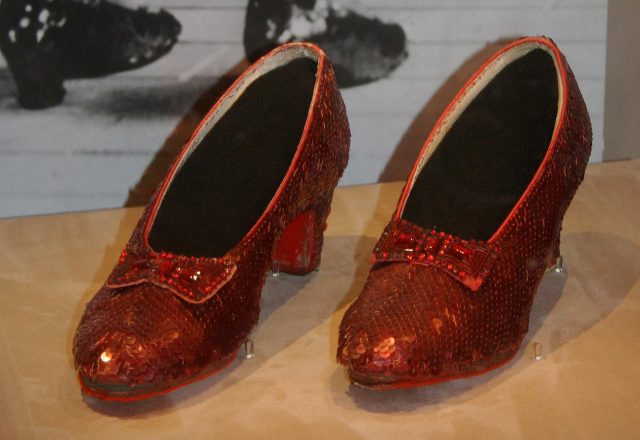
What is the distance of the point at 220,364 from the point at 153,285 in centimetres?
9

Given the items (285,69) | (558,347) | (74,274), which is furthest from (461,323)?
(74,274)

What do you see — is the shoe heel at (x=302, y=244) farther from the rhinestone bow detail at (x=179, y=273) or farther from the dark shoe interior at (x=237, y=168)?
the rhinestone bow detail at (x=179, y=273)

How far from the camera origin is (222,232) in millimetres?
974

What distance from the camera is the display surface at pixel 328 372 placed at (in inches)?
32.6

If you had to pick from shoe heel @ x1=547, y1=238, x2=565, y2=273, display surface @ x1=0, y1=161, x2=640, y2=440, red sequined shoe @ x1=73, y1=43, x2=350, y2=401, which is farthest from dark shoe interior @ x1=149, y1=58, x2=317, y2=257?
shoe heel @ x1=547, y1=238, x2=565, y2=273

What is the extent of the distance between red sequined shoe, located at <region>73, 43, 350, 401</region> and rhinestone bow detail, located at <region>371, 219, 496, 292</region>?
121 millimetres

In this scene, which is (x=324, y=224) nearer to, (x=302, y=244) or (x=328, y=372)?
(x=302, y=244)

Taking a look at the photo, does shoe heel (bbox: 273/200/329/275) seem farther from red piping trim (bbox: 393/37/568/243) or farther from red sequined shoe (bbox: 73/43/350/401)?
red piping trim (bbox: 393/37/568/243)

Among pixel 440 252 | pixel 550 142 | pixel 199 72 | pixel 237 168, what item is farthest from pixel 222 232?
pixel 199 72

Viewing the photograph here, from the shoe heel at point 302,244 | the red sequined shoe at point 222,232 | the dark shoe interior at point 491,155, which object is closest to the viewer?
the red sequined shoe at point 222,232

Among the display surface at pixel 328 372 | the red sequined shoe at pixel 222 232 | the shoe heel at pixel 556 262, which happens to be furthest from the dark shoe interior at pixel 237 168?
the shoe heel at pixel 556 262

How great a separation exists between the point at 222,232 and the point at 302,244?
138 mm

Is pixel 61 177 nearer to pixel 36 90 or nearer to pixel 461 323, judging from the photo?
pixel 36 90

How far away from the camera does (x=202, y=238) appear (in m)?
0.96
